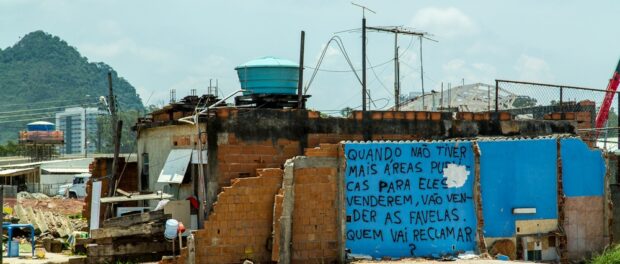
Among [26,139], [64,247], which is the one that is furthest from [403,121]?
[26,139]

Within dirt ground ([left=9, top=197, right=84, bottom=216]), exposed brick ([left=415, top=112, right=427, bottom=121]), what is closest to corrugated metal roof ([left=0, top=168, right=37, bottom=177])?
dirt ground ([left=9, top=197, right=84, bottom=216])

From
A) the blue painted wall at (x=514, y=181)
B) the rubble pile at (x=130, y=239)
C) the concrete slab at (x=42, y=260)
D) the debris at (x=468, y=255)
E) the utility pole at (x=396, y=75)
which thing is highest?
the utility pole at (x=396, y=75)

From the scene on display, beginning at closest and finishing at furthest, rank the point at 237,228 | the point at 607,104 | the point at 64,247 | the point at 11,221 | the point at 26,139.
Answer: the point at 237,228 < the point at 64,247 < the point at 11,221 < the point at 607,104 < the point at 26,139

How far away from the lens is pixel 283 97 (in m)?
17.9

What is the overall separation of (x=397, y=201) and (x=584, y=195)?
4.15 m

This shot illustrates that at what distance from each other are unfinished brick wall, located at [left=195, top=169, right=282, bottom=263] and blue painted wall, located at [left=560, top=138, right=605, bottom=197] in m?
6.01

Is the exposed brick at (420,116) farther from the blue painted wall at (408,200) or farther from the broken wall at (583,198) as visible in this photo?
the broken wall at (583,198)

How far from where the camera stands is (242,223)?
15539mm

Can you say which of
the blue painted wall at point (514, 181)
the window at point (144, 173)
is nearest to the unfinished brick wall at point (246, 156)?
the blue painted wall at point (514, 181)

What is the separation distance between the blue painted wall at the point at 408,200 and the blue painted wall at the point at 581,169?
6.93ft

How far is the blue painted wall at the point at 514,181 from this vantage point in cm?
1700

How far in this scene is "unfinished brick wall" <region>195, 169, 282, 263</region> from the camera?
15.3 metres

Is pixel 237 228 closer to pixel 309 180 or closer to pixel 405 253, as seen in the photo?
pixel 309 180

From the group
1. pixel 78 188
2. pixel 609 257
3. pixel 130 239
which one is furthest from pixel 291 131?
pixel 78 188
